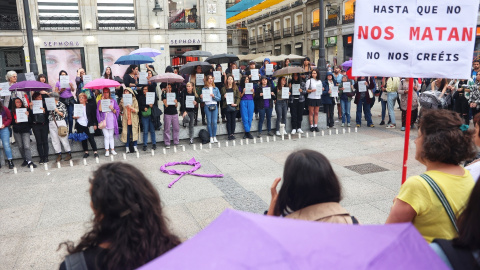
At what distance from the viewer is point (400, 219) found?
2.35 meters

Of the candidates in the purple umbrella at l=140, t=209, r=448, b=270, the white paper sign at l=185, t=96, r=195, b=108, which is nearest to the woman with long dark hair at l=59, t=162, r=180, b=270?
the purple umbrella at l=140, t=209, r=448, b=270

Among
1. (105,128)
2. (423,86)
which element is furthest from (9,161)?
(423,86)

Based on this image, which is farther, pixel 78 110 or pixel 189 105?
pixel 189 105

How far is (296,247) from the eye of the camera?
4.10 ft

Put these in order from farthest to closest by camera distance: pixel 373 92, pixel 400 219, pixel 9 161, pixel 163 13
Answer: pixel 163 13 < pixel 373 92 < pixel 9 161 < pixel 400 219

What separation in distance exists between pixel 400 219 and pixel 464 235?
843 millimetres

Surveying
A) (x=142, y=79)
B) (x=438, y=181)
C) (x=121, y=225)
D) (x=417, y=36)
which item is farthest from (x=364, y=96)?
(x=121, y=225)

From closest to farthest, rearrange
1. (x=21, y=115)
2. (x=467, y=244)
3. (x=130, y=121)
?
1. (x=467, y=244)
2. (x=21, y=115)
3. (x=130, y=121)

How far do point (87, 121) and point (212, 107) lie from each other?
326 centimetres

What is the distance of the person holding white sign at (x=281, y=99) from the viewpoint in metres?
11.4

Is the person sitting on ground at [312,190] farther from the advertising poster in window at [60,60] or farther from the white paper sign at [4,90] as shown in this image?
the advertising poster in window at [60,60]

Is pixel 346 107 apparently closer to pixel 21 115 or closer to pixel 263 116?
pixel 263 116

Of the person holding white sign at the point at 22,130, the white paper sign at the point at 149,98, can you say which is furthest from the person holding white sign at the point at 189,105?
the person holding white sign at the point at 22,130

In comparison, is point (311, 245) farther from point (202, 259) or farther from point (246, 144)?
point (246, 144)
